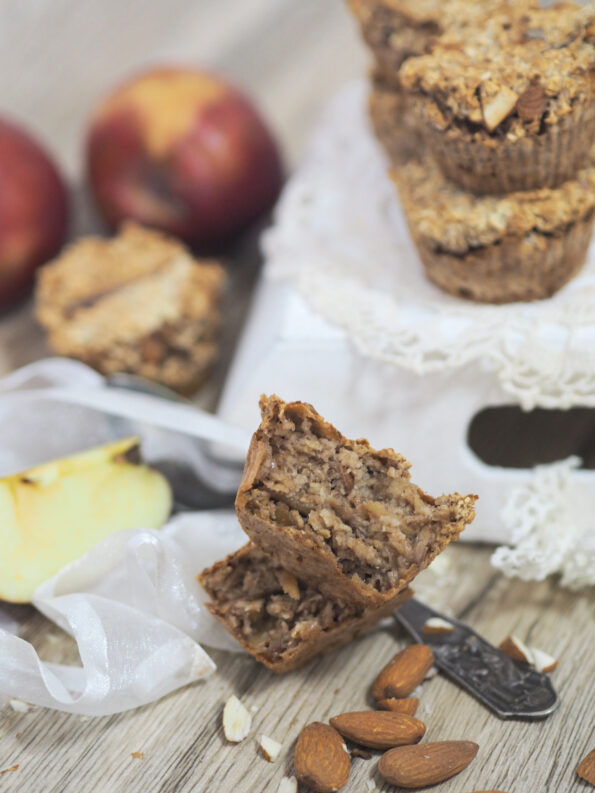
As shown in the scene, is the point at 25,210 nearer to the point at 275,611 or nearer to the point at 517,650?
the point at 275,611

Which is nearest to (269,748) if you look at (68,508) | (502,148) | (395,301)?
(68,508)

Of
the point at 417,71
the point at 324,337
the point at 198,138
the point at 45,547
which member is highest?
the point at 417,71

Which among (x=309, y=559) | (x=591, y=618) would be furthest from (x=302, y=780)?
(x=591, y=618)

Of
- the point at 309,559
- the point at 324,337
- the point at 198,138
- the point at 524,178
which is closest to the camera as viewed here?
the point at 309,559

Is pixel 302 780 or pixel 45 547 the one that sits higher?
pixel 45 547

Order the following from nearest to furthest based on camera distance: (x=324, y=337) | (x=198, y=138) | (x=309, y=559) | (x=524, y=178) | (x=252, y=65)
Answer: (x=309, y=559) < (x=524, y=178) < (x=324, y=337) < (x=198, y=138) < (x=252, y=65)

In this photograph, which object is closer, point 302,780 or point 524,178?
point 302,780

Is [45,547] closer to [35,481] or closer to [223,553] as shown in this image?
[35,481]
